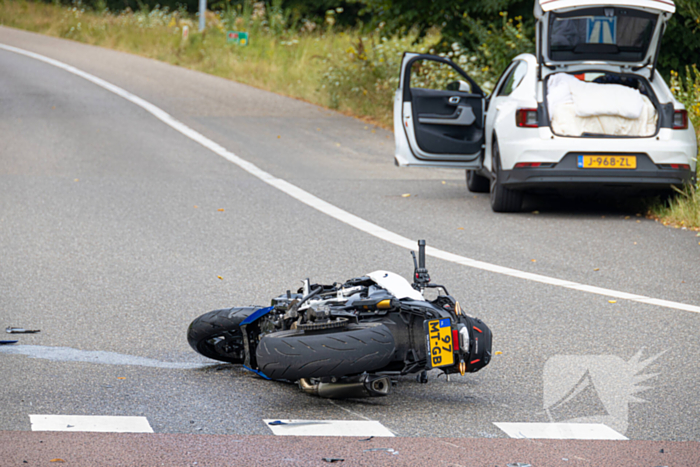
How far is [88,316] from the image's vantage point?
20.7 ft

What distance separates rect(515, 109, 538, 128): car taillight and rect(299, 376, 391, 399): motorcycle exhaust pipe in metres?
6.28

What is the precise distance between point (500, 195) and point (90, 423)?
7154 millimetres

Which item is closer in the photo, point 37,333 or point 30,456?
point 30,456

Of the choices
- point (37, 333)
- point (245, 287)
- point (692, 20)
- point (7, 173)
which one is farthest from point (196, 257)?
point (692, 20)

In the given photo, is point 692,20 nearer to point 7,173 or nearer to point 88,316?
point 7,173

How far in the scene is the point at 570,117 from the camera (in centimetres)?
1043

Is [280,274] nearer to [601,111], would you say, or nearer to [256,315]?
[256,315]

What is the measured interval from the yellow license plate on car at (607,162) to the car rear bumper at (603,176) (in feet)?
0.12

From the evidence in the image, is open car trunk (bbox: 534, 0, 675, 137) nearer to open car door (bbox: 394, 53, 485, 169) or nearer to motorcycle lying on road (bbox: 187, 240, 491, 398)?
open car door (bbox: 394, 53, 485, 169)

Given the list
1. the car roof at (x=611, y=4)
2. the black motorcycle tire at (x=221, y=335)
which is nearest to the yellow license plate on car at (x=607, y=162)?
the car roof at (x=611, y=4)

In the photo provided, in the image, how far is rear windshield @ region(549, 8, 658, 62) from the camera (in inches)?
421

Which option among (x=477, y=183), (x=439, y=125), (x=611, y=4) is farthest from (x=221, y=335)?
(x=477, y=183)

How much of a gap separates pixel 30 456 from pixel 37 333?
2.05 m

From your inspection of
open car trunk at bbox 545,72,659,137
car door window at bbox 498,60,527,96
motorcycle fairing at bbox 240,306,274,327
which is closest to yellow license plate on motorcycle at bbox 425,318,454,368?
motorcycle fairing at bbox 240,306,274,327
